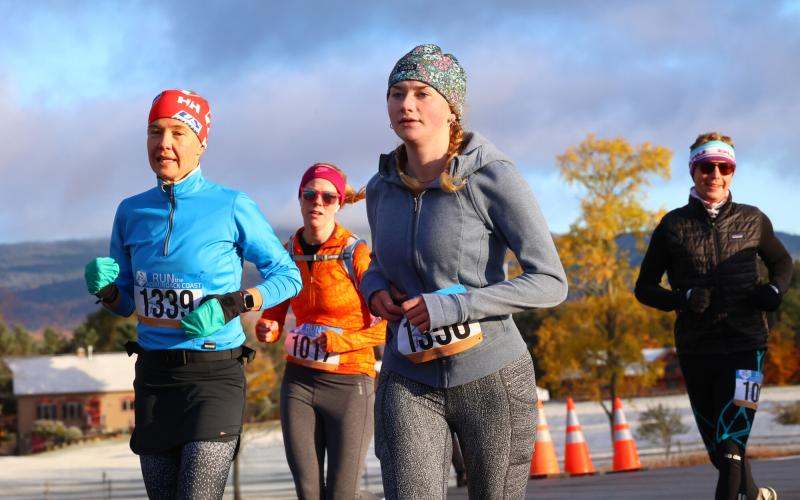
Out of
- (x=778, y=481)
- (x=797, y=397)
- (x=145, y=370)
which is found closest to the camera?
(x=145, y=370)

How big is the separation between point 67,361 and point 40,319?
49.6 ft

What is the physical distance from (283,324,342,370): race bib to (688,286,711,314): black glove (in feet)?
6.87

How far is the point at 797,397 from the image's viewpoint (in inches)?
2493

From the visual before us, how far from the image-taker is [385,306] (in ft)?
13.7

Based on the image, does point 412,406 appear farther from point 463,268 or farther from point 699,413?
point 699,413

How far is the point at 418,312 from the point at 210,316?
1.19 meters

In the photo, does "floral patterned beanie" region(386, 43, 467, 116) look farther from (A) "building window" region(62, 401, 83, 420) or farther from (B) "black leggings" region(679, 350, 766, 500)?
(A) "building window" region(62, 401, 83, 420)

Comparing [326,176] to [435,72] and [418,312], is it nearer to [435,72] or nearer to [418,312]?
[435,72]

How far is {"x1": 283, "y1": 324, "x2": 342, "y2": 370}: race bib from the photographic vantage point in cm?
698

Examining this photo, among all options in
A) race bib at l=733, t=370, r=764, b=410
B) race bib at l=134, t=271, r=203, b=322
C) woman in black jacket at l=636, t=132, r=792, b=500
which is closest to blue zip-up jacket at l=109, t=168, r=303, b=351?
race bib at l=134, t=271, r=203, b=322

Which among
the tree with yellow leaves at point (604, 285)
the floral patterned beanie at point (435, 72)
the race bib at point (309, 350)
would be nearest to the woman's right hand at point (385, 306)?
the floral patterned beanie at point (435, 72)

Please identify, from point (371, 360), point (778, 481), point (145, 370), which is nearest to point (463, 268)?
point (145, 370)

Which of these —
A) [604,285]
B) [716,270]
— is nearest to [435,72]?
[716,270]

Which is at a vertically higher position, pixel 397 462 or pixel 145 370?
pixel 145 370
